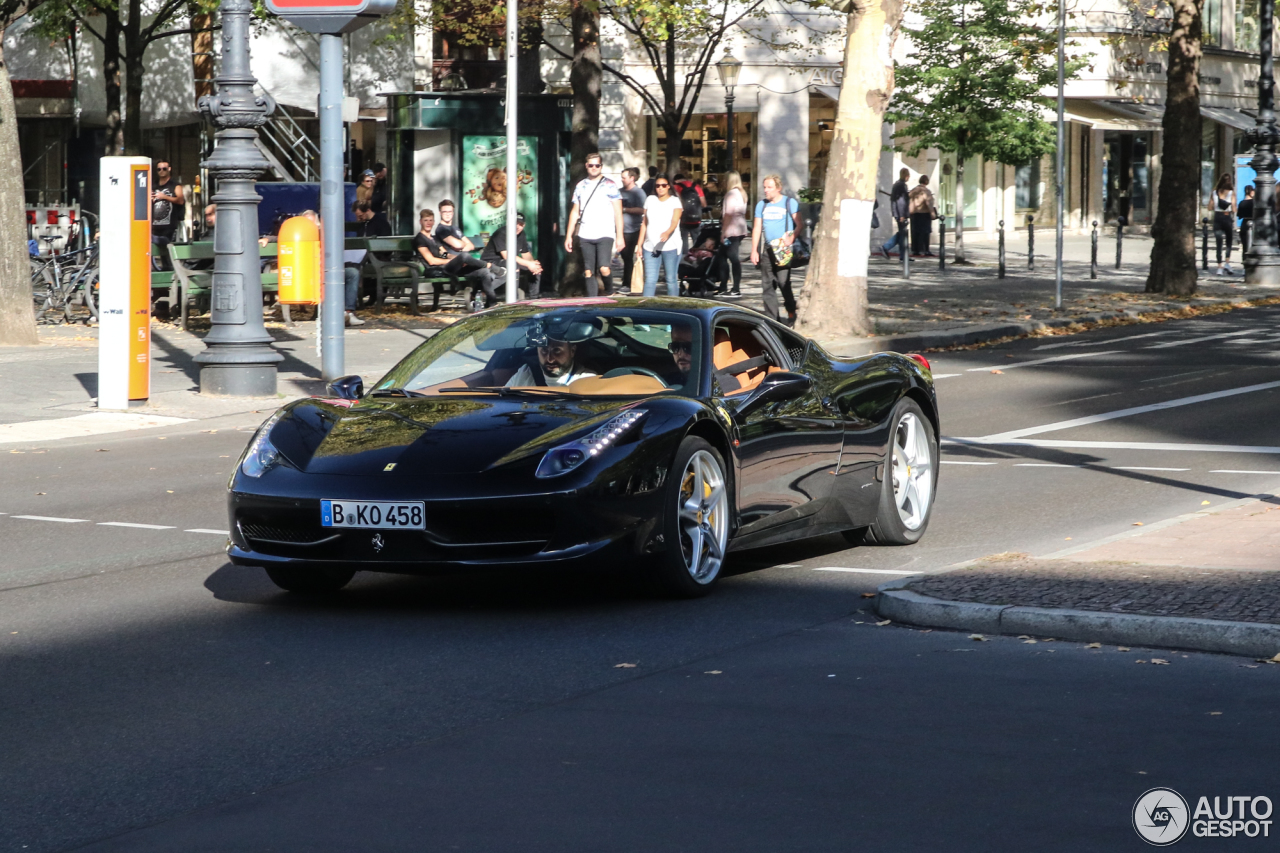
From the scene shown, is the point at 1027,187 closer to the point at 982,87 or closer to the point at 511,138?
the point at 982,87

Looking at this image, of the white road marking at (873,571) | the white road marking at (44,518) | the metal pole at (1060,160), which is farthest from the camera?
the metal pole at (1060,160)

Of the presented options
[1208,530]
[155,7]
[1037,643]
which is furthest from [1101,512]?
[155,7]

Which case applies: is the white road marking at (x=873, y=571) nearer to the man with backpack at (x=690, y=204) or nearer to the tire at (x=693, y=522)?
the tire at (x=693, y=522)

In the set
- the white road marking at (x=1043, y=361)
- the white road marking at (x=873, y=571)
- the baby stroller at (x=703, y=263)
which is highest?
the baby stroller at (x=703, y=263)

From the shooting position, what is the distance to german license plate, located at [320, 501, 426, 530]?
23.7ft

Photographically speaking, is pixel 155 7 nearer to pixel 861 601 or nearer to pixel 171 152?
pixel 171 152

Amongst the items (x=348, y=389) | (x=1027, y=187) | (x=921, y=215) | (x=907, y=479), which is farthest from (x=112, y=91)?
(x=907, y=479)

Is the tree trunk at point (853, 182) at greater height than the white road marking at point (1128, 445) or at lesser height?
greater

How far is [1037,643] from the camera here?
22.6ft

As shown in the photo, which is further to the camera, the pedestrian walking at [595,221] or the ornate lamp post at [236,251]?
the pedestrian walking at [595,221]

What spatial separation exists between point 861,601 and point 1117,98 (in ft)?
154

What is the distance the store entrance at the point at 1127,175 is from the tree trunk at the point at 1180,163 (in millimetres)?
24689

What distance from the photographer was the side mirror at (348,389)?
8.42 meters

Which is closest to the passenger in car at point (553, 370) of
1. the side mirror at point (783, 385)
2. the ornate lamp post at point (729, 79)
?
the side mirror at point (783, 385)
